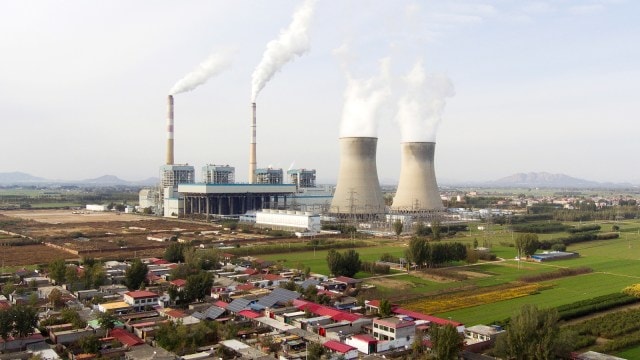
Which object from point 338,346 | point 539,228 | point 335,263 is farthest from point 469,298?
point 539,228

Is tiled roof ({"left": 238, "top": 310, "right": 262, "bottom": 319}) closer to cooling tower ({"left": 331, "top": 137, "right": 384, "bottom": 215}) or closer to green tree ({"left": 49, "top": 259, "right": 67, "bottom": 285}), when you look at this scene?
green tree ({"left": 49, "top": 259, "right": 67, "bottom": 285})

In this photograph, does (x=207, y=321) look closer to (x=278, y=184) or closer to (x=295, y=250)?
(x=295, y=250)

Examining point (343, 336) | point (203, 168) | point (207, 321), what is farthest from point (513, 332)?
point (203, 168)

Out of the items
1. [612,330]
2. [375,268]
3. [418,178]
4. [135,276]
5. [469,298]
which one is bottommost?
[612,330]

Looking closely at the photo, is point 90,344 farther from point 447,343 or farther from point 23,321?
point 447,343

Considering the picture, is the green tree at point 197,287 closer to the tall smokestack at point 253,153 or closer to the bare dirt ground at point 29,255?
the bare dirt ground at point 29,255

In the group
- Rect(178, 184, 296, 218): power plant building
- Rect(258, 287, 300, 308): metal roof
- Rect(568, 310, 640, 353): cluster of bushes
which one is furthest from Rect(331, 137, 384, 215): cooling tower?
Rect(568, 310, 640, 353): cluster of bushes
